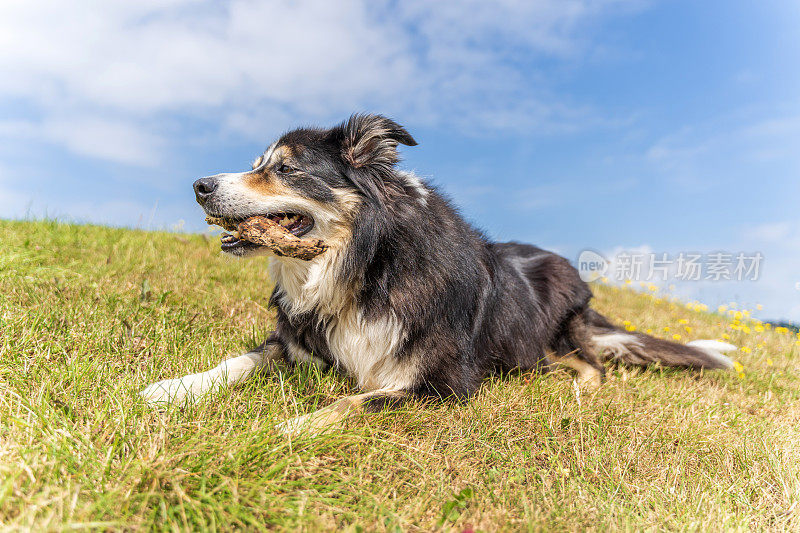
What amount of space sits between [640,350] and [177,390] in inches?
171

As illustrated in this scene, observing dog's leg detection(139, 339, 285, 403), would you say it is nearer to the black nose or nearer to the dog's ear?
the black nose

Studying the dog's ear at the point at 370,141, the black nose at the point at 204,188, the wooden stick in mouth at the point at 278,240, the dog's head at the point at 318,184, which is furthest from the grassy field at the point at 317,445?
the dog's ear at the point at 370,141

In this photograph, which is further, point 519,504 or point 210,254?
point 210,254

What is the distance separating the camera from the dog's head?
3.42 meters

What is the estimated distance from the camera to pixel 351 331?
11.4 feet

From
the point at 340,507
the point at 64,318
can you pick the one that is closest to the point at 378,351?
the point at 340,507

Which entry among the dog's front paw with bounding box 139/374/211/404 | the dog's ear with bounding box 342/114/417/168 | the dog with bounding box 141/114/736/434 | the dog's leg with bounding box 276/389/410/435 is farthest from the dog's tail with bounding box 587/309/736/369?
the dog's front paw with bounding box 139/374/211/404

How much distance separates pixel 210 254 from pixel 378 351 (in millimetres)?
5549

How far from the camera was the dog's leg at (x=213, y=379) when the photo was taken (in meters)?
3.01

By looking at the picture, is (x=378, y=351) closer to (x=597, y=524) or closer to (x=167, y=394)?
(x=167, y=394)

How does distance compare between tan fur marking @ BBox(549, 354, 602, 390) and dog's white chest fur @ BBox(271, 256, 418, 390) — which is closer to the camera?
dog's white chest fur @ BBox(271, 256, 418, 390)

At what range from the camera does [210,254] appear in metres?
8.15

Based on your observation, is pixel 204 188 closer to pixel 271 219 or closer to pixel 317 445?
pixel 271 219

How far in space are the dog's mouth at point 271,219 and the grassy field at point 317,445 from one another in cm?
91
